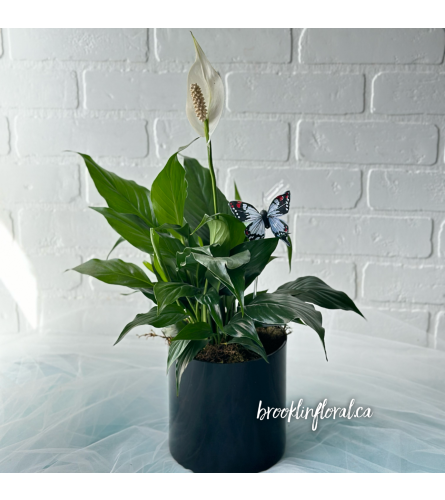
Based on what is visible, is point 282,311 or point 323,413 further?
point 323,413

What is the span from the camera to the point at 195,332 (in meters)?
0.70

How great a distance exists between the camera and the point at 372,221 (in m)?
1.15

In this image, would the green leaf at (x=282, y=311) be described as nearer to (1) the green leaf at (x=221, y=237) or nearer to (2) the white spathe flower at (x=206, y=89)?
(1) the green leaf at (x=221, y=237)

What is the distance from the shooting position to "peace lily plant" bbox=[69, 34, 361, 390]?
0.68m

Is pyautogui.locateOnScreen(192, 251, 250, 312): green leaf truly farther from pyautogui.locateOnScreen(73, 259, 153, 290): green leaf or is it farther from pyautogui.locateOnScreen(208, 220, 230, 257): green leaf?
pyautogui.locateOnScreen(73, 259, 153, 290): green leaf

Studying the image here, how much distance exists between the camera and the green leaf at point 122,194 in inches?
29.2

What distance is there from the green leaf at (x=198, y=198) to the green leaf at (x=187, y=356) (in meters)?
0.14

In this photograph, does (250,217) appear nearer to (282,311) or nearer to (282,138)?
(282,311)

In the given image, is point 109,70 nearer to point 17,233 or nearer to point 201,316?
point 17,233

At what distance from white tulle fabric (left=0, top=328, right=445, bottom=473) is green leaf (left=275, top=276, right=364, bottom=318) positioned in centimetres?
23

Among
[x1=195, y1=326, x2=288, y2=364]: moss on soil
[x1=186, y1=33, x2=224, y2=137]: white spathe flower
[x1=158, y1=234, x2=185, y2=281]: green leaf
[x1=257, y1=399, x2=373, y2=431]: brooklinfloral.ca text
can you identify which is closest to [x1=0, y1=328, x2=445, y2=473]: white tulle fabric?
[x1=257, y1=399, x2=373, y2=431]: brooklinfloral.ca text

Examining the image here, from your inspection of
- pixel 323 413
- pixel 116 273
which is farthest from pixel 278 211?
pixel 323 413

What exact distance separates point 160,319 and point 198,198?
0.59 feet
